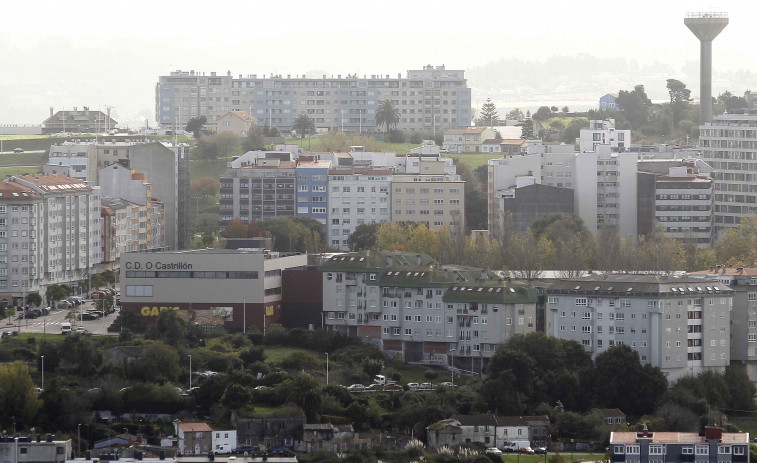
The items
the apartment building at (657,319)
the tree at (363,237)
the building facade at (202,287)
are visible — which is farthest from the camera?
the tree at (363,237)

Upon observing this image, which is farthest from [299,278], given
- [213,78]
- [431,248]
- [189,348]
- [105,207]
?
[213,78]

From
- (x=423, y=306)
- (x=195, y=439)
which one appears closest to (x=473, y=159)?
(x=423, y=306)

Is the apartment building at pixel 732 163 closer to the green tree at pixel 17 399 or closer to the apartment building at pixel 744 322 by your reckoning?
the apartment building at pixel 744 322

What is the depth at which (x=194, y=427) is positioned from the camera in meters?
59.2

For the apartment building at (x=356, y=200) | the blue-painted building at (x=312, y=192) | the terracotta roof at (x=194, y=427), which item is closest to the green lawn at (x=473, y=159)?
the apartment building at (x=356, y=200)

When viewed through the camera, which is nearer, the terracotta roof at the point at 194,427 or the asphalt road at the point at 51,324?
the terracotta roof at the point at 194,427

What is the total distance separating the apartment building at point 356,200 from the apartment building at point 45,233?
14.5 metres

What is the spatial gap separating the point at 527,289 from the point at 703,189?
101 ft

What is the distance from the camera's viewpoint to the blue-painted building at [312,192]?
104m

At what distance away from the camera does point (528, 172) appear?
105m

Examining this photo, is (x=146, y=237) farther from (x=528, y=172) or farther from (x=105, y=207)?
(x=528, y=172)

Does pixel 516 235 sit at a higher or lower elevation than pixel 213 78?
lower

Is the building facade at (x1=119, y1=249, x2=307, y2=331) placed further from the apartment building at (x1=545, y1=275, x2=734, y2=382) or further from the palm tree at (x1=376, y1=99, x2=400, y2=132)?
the palm tree at (x1=376, y1=99, x2=400, y2=132)

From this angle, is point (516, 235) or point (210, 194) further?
point (210, 194)
